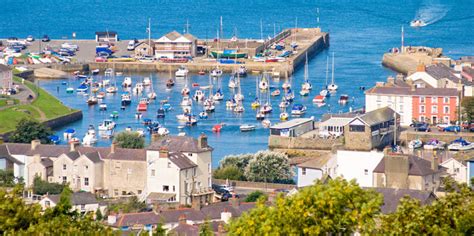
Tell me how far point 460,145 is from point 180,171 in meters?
14.2

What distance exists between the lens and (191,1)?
128875 millimetres

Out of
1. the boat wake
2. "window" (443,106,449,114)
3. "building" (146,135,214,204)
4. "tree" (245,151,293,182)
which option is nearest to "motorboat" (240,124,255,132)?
"window" (443,106,449,114)

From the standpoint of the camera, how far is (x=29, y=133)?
147 feet

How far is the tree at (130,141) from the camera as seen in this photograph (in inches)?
1666

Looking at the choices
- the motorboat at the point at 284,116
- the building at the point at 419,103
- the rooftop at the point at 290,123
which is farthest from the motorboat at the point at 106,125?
the building at the point at 419,103

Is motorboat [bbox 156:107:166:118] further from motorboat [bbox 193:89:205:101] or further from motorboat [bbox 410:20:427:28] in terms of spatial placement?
motorboat [bbox 410:20:427:28]

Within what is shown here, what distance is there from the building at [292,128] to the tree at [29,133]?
7481 mm

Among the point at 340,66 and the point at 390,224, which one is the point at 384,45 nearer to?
the point at 340,66

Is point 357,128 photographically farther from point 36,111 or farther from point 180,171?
point 36,111

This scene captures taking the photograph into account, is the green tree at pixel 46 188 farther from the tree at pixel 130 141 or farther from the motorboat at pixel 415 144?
the motorboat at pixel 415 144

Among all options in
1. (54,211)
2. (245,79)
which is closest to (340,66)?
(245,79)

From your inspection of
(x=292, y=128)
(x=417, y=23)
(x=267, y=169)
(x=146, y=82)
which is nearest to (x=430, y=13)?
(x=417, y=23)

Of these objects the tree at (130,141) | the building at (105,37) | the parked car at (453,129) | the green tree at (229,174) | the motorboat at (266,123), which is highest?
the building at (105,37)

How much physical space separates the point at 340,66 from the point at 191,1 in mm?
57026
